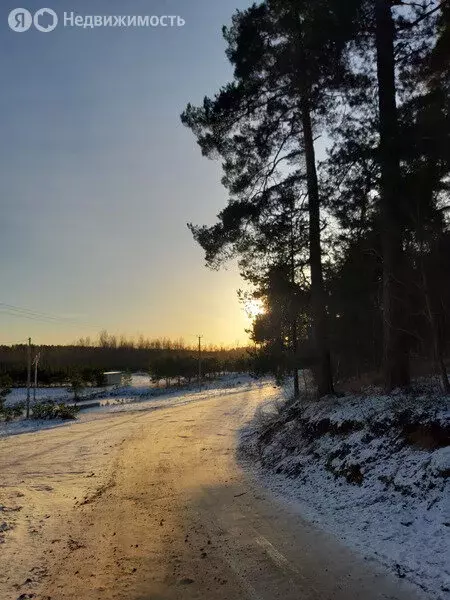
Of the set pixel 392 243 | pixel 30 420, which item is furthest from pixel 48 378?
pixel 392 243

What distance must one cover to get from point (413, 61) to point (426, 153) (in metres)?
4.09

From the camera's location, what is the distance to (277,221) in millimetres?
15180

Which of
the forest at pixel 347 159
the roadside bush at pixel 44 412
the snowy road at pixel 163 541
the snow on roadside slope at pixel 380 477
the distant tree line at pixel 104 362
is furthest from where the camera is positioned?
the distant tree line at pixel 104 362

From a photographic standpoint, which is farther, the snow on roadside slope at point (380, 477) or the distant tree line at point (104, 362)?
the distant tree line at point (104, 362)

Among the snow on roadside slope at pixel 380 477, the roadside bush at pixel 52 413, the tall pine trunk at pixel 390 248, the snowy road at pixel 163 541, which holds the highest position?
the tall pine trunk at pixel 390 248

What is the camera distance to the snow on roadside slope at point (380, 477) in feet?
18.5

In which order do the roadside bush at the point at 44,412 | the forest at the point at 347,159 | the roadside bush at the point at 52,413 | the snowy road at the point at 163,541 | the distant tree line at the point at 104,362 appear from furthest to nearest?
the distant tree line at the point at 104,362
the roadside bush at the point at 44,412
the roadside bush at the point at 52,413
the forest at the point at 347,159
the snowy road at the point at 163,541

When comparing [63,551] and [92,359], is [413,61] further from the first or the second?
[92,359]

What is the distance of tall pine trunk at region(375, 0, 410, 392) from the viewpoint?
11.4m

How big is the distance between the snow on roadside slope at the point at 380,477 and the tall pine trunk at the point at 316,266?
282 cm

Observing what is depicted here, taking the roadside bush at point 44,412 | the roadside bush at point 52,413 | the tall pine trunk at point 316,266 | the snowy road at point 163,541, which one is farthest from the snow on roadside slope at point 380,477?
the roadside bush at point 44,412

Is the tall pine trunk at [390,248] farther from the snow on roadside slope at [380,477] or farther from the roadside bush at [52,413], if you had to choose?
the roadside bush at [52,413]

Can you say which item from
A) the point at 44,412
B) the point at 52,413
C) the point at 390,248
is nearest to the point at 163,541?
the point at 390,248

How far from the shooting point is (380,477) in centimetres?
762
